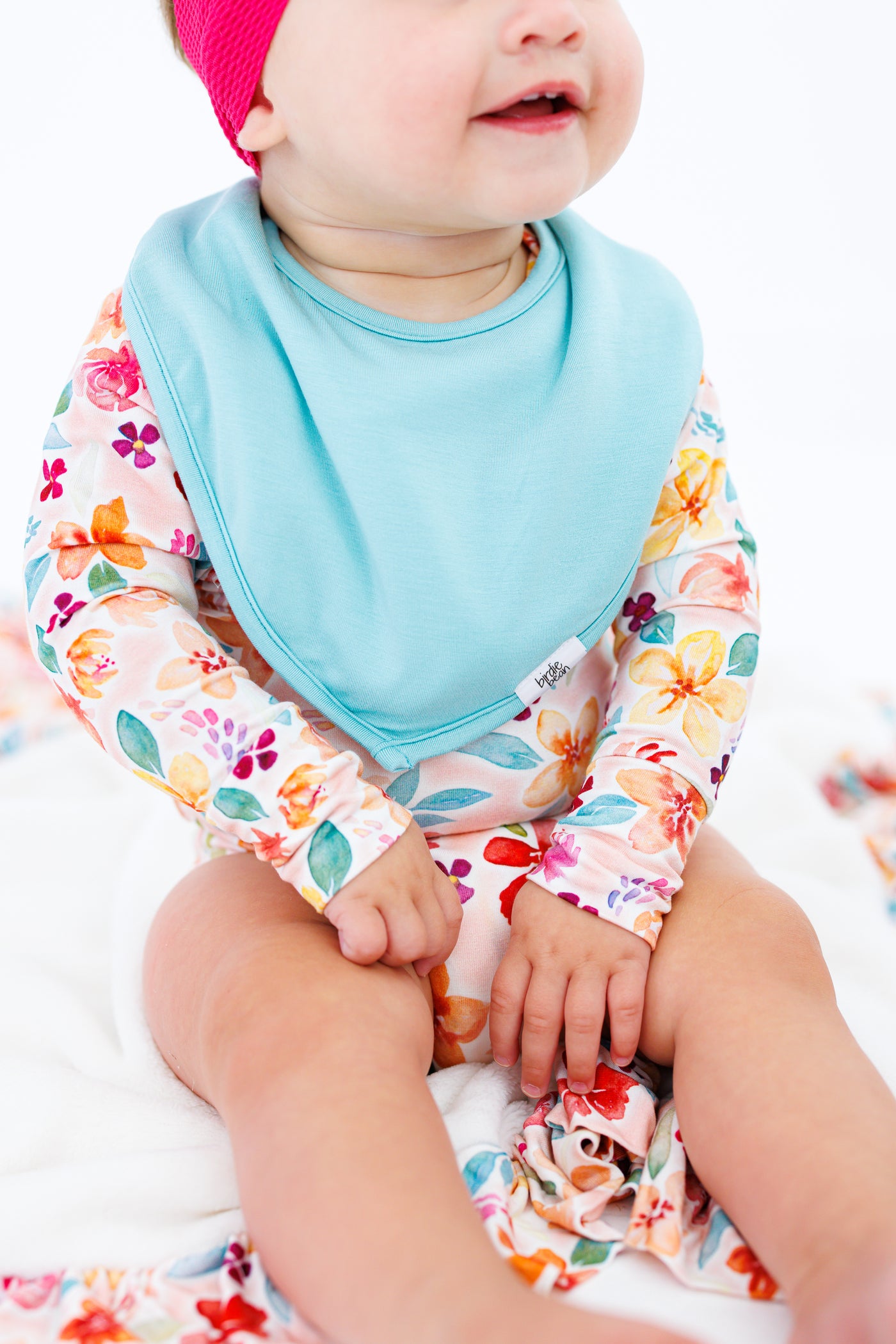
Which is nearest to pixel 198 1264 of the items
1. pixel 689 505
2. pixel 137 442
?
pixel 137 442

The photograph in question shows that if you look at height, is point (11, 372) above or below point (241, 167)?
below

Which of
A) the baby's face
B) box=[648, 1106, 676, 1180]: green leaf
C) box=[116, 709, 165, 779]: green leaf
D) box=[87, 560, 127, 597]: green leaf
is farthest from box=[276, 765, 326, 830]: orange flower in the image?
the baby's face

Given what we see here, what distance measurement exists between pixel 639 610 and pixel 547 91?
0.44m

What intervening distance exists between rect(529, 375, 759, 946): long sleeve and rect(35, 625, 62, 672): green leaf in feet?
1.34

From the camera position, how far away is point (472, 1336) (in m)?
0.62

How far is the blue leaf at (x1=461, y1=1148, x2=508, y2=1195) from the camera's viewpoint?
811 mm

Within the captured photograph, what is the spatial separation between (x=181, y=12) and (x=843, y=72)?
1819mm

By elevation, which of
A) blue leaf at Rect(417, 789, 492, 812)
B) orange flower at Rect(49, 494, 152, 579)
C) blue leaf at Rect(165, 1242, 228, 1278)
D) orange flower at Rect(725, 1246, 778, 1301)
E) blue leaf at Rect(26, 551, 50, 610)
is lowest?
blue leaf at Rect(165, 1242, 228, 1278)

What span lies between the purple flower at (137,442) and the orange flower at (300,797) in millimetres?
288

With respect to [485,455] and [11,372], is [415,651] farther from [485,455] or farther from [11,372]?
[11,372]

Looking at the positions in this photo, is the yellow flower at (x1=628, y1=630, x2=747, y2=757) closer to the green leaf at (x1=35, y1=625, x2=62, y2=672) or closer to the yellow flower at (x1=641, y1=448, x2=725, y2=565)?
the yellow flower at (x1=641, y1=448, x2=725, y2=565)

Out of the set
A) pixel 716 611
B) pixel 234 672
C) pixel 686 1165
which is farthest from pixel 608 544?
pixel 686 1165

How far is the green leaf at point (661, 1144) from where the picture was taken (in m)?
0.83

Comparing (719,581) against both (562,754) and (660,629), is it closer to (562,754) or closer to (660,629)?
(660,629)
